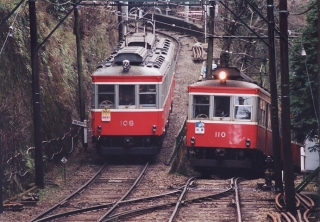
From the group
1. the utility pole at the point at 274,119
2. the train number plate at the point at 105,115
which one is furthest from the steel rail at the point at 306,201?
the train number plate at the point at 105,115

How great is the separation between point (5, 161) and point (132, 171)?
19.5 feet

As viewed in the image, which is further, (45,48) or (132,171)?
(45,48)

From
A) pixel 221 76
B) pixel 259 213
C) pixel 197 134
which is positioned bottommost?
pixel 259 213

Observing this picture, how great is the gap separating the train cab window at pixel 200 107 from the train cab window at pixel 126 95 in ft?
7.55

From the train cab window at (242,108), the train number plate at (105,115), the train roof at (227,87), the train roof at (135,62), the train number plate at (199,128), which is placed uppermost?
the train roof at (135,62)

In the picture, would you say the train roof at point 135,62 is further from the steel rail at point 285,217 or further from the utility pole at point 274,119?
the steel rail at point 285,217

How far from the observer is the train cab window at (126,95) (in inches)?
867

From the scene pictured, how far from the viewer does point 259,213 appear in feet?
48.9

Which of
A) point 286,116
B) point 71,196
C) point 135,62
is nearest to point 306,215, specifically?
point 286,116

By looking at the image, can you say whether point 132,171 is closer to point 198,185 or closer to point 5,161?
point 198,185

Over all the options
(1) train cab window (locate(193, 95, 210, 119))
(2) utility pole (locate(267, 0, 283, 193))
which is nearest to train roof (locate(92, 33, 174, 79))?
(1) train cab window (locate(193, 95, 210, 119))

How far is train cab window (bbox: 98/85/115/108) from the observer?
22.0m

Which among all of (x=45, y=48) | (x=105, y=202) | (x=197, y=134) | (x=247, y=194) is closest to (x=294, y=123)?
(x=247, y=194)

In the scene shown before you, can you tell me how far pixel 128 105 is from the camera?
22203 millimetres
